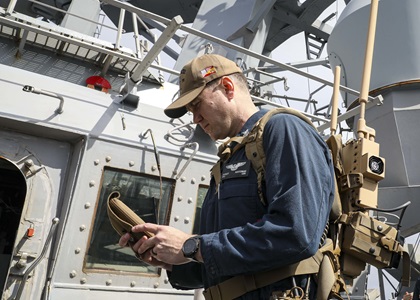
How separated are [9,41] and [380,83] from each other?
555 cm

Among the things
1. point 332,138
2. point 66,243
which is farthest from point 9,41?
point 332,138

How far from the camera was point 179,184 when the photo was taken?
12.4 feet

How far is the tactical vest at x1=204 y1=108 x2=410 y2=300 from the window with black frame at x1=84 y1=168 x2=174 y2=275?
5.53 ft

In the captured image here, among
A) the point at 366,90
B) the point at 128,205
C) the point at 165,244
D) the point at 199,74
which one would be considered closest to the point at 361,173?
the point at 366,90

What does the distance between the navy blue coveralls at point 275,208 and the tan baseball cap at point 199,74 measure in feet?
1.05

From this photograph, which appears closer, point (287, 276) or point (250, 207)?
point (287, 276)

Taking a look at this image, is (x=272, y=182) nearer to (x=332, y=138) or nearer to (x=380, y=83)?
(x=332, y=138)

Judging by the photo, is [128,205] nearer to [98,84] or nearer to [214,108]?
[98,84]

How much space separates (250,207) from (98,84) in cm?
274

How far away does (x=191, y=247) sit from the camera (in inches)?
62.4

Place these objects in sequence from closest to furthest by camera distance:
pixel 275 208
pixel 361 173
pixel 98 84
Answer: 1. pixel 275 208
2. pixel 361 173
3. pixel 98 84

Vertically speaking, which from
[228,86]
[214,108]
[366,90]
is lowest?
[214,108]

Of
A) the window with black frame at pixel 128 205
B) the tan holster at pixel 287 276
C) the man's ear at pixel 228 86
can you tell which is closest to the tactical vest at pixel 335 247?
the tan holster at pixel 287 276

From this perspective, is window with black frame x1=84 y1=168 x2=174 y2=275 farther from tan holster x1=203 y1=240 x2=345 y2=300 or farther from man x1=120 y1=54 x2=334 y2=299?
tan holster x1=203 y1=240 x2=345 y2=300
